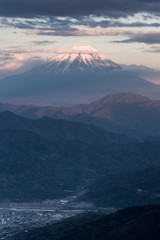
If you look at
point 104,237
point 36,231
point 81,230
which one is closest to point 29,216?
point 36,231

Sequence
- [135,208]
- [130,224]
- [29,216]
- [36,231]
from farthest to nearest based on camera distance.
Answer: [29,216] < [36,231] < [135,208] < [130,224]

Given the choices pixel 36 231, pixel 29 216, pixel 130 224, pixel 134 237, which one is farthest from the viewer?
pixel 29 216

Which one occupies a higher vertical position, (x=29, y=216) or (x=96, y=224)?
(x=96, y=224)

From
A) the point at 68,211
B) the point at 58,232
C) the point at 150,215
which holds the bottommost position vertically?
the point at 68,211

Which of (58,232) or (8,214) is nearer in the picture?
(58,232)

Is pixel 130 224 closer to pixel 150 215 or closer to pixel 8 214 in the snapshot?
pixel 150 215

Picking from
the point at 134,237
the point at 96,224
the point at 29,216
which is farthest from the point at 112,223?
the point at 29,216
